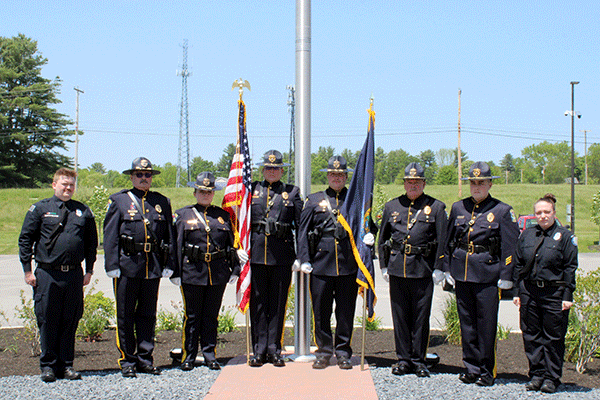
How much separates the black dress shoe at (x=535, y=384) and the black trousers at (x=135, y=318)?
3878 millimetres

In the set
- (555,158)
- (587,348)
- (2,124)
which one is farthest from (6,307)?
(555,158)

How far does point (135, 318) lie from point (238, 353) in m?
1.52

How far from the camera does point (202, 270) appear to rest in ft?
20.2

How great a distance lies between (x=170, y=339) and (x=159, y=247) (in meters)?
2.21

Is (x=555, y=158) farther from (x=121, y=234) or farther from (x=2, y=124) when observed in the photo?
(x=121, y=234)

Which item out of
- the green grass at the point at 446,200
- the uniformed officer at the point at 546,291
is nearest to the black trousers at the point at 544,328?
the uniformed officer at the point at 546,291

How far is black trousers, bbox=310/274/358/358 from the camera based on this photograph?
20.6 ft

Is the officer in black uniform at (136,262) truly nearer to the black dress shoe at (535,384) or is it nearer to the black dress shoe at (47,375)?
the black dress shoe at (47,375)

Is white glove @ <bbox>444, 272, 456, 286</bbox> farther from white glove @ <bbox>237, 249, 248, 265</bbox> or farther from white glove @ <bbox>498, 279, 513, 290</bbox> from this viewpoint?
white glove @ <bbox>237, 249, 248, 265</bbox>

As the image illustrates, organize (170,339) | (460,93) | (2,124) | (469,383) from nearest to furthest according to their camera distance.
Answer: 1. (469,383)
2. (170,339)
3. (460,93)
4. (2,124)

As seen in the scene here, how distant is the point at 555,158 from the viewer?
119938 mm

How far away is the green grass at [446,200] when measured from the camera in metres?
36.7

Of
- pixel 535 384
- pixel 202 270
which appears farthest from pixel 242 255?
pixel 535 384

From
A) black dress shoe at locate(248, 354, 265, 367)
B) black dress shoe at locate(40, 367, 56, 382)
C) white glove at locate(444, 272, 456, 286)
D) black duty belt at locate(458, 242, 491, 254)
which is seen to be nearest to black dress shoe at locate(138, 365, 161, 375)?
black dress shoe at locate(40, 367, 56, 382)
